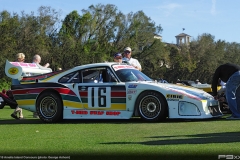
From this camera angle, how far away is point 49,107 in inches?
475

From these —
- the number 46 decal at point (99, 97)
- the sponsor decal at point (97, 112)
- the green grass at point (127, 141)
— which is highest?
Result: the number 46 decal at point (99, 97)

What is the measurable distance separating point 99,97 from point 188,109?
7.50 ft

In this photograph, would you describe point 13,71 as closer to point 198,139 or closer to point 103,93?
point 103,93

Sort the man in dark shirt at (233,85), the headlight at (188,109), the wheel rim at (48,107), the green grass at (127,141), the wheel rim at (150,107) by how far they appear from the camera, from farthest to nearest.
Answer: the wheel rim at (48,107) → the man in dark shirt at (233,85) → the wheel rim at (150,107) → the headlight at (188,109) → the green grass at (127,141)

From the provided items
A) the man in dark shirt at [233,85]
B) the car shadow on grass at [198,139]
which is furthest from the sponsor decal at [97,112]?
the car shadow on grass at [198,139]

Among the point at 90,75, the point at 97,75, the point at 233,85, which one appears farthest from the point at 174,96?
the point at 90,75

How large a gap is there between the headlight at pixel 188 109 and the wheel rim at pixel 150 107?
1.80 feet

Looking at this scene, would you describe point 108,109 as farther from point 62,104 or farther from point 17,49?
point 17,49

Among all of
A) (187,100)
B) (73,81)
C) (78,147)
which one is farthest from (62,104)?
(78,147)

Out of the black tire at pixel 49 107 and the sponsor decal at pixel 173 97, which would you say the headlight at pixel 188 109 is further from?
the black tire at pixel 49 107

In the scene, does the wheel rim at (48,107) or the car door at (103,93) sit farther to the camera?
the wheel rim at (48,107)

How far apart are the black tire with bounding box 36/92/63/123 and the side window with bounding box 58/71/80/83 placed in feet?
1.48

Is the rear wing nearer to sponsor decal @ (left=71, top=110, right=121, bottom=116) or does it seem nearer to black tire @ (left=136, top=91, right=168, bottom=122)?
sponsor decal @ (left=71, top=110, right=121, bottom=116)

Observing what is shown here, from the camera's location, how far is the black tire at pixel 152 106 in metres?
11.1
